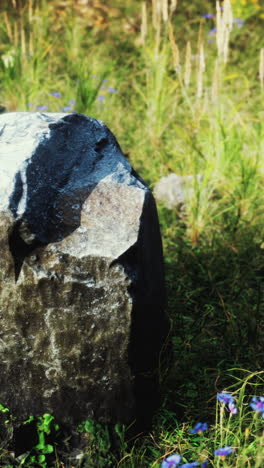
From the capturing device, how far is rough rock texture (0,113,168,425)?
5.23 ft

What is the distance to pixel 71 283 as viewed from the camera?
1.59m

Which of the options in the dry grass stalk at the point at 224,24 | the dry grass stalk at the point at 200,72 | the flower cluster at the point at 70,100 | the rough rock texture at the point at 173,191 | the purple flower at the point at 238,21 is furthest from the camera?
the purple flower at the point at 238,21

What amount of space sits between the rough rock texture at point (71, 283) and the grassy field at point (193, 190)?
130 mm

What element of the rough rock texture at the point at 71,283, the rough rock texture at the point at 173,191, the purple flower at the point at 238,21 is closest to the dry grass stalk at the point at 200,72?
the rough rock texture at the point at 173,191

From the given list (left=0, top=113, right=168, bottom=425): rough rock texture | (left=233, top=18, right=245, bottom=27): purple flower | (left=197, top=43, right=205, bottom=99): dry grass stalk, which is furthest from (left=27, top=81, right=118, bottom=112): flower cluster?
(left=0, top=113, right=168, bottom=425): rough rock texture

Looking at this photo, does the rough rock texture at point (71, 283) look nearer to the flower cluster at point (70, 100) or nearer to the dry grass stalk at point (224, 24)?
the dry grass stalk at point (224, 24)

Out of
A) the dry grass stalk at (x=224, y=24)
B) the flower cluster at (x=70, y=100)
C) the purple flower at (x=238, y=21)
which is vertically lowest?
the flower cluster at (x=70, y=100)

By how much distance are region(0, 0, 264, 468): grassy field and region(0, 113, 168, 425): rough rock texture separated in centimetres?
13

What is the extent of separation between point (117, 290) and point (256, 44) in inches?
169

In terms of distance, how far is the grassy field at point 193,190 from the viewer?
1.77 meters

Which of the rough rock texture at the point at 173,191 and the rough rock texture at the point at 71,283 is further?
the rough rock texture at the point at 173,191

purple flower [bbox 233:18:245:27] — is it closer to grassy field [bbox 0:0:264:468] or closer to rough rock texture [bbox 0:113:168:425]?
grassy field [bbox 0:0:264:468]

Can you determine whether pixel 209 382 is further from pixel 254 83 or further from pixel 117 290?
pixel 254 83

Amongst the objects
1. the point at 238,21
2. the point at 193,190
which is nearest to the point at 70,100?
the point at 193,190
